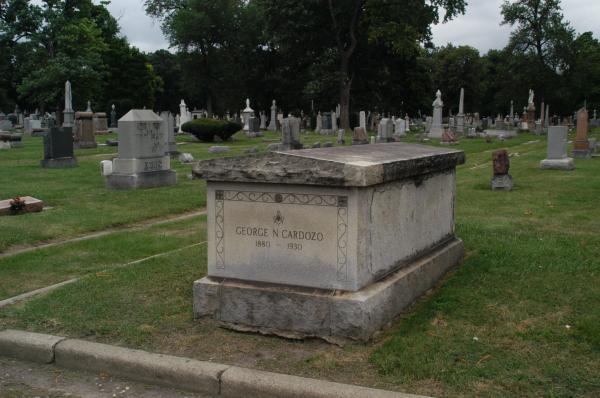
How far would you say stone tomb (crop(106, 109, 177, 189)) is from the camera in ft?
47.5

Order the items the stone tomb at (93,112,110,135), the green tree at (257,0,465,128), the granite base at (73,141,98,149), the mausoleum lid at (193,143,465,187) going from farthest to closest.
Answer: the green tree at (257,0,465,128) → the stone tomb at (93,112,110,135) → the granite base at (73,141,98,149) → the mausoleum lid at (193,143,465,187)

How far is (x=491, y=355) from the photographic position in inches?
171

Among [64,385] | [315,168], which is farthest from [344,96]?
[64,385]

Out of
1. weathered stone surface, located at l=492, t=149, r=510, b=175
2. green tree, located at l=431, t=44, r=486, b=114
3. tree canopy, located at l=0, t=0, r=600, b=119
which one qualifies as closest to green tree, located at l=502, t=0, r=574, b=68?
tree canopy, located at l=0, t=0, r=600, b=119

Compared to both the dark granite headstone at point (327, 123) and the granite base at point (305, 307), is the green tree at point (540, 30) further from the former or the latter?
the granite base at point (305, 307)

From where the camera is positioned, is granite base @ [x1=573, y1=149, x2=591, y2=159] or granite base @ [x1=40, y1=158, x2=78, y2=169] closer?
granite base @ [x1=40, y1=158, x2=78, y2=169]

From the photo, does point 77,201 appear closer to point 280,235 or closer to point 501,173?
point 280,235

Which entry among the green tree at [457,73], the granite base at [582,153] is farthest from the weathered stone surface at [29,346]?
the green tree at [457,73]

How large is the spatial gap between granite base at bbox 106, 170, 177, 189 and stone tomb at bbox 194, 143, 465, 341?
976 centimetres

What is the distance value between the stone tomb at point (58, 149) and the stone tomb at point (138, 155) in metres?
5.26

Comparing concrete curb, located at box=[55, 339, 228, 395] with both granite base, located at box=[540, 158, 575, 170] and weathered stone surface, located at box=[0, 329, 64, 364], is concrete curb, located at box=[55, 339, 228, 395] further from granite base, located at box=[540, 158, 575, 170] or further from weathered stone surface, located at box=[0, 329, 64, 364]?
granite base, located at box=[540, 158, 575, 170]

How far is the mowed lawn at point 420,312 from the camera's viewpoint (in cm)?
412

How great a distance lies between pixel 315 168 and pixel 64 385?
238 cm

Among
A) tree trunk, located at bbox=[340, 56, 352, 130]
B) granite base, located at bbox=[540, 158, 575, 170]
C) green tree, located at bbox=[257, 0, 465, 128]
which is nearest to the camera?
granite base, located at bbox=[540, 158, 575, 170]
